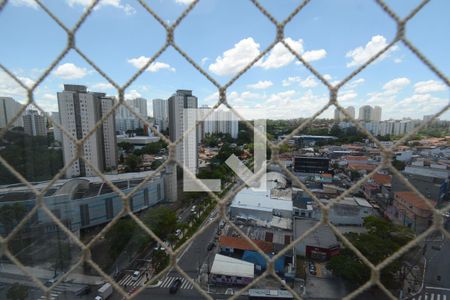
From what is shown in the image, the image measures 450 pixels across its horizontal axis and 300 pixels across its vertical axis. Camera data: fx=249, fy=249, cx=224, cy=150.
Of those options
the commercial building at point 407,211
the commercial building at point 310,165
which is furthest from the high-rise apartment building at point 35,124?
the commercial building at point 310,165

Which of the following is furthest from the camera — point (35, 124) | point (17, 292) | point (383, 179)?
point (383, 179)

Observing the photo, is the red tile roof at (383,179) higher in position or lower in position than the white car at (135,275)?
higher

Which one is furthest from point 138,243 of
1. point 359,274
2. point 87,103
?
point 359,274

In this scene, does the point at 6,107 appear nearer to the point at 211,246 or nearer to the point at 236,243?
the point at 236,243

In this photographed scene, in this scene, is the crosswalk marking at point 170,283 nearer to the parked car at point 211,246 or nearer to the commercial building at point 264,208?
the parked car at point 211,246

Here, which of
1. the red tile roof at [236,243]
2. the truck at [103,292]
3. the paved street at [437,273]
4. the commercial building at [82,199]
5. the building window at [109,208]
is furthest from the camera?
the red tile roof at [236,243]

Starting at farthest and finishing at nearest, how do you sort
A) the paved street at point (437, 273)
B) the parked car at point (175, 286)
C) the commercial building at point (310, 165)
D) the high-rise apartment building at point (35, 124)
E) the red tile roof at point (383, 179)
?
the commercial building at point (310, 165) → the red tile roof at point (383, 179) → the parked car at point (175, 286) → the paved street at point (437, 273) → the high-rise apartment building at point (35, 124)

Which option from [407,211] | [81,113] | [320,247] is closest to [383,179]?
[407,211]
